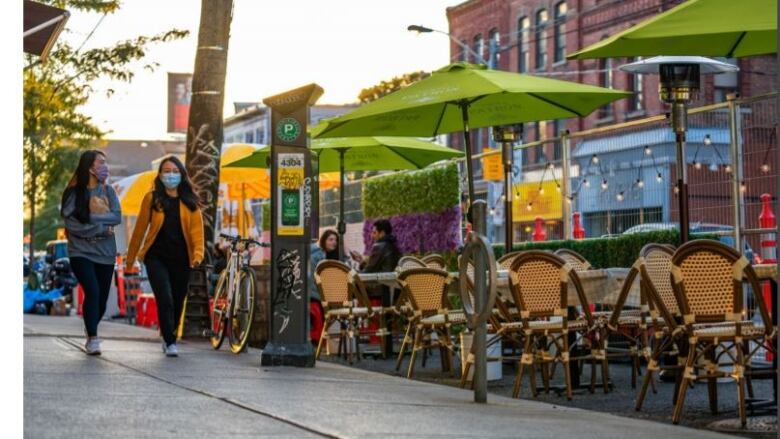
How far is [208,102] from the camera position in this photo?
59.2 ft

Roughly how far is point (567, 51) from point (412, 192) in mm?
30586

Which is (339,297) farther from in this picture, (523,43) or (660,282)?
(523,43)

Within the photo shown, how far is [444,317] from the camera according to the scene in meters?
13.2

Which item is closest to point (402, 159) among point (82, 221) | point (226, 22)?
point (226, 22)

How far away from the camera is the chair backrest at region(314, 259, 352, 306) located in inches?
606

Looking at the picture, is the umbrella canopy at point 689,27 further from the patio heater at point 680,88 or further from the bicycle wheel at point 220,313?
the bicycle wheel at point 220,313

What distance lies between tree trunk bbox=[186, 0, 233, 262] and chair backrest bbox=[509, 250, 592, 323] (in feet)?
25.3

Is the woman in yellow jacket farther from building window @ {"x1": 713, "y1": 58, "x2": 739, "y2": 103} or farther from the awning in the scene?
building window @ {"x1": 713, "y1": 58, "x2": 739, "y2": 103}

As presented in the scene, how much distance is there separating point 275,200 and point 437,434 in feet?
20.3

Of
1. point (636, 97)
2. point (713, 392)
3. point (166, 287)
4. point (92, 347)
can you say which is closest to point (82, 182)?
point (166, 287)

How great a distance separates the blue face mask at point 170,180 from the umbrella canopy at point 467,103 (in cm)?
170

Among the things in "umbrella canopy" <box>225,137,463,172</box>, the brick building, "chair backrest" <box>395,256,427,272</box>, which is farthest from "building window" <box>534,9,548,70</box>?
"chair backrest" <box>395,256,427,272</box>

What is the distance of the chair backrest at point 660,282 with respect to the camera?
9.84 metres

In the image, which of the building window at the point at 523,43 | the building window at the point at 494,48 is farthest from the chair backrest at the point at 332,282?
the building window at the point at 523,43
